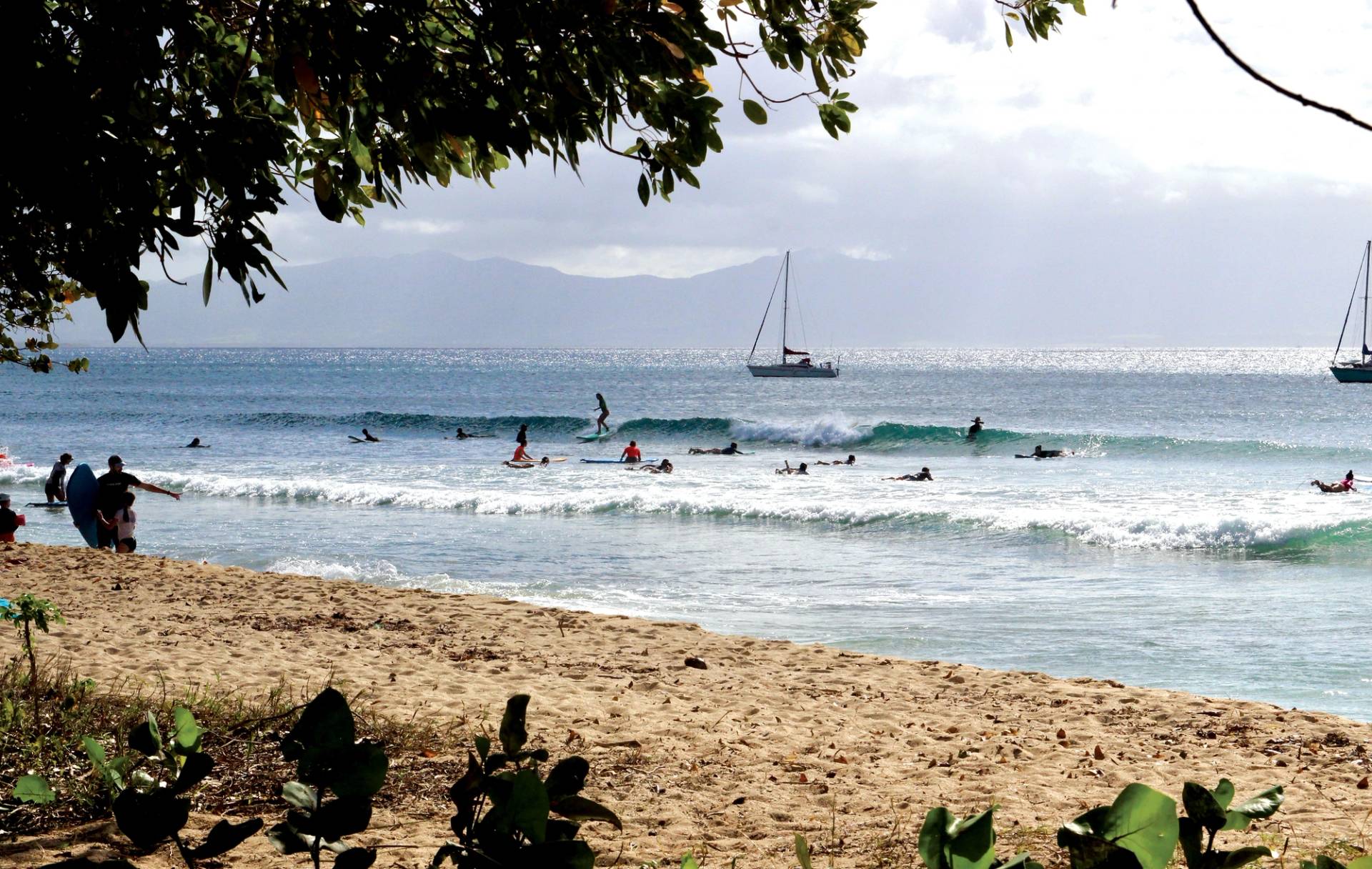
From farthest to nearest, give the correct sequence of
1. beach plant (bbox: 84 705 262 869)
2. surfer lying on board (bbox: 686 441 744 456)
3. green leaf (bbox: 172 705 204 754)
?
surfer lying on board (bbox: 686 441 744 456), green leaf (bbox: 172 705 204 754), beach plant (bbox: 84 705 262 869)

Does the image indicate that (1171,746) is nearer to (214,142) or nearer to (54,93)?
(214,142)

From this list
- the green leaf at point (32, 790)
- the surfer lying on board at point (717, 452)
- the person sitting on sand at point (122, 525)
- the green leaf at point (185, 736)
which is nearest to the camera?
the green leaf at point (185, 736)

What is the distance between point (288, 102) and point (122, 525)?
11552 millimetres

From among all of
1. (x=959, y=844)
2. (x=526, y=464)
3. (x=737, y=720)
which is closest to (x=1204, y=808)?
(x=959, y=844)

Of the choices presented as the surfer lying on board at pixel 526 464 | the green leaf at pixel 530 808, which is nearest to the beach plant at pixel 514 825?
the green leaf at pixel 530 808

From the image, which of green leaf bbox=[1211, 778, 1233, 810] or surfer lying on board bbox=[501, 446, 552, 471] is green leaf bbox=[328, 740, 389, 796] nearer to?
green leaf bbox=[1211, 778, 1233, 810]

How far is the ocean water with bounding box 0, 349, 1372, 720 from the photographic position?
34.1ft

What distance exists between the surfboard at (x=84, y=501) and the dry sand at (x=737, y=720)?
3.89m

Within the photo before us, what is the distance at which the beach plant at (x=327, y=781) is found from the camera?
1.30 m

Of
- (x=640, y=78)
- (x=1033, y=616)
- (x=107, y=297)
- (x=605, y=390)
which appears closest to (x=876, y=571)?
(x=1033, y=616)

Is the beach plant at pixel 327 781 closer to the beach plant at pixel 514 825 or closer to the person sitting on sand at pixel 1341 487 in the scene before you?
the beach plant at pixel 514 825

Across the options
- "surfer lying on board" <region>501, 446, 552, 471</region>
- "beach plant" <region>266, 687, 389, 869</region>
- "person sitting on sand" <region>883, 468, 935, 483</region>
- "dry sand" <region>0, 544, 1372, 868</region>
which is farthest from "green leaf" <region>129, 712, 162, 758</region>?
"surfer lying on board" <region>501, 446, 552, 471</region>

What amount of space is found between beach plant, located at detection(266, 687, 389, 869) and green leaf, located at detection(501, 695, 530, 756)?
0.49ft

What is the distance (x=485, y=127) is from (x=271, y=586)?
29.5 feet
